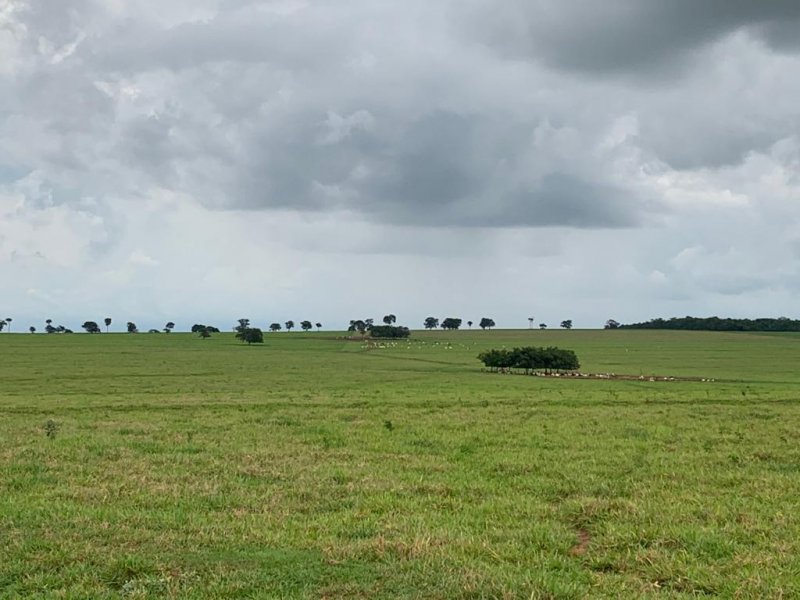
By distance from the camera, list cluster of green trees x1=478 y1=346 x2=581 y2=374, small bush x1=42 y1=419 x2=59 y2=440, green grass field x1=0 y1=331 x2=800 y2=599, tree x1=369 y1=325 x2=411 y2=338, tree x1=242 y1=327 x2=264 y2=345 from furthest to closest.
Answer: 1. tree x1=369 y1=325 x2=411 y2=338
2. tree x1=242 y1=327 x2=264 y2=345
3. cluster of green trees x1=478 y1=346 x2=581 y2=374
4. small bush x1=42 y1=419 x2=59 y2=440
5. green grass field x1=0 y1=331 x2=800 y2=599

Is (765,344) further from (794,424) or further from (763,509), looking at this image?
(763,509)

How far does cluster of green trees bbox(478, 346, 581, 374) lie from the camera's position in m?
73.1

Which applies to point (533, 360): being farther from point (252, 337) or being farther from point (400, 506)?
point (252, 337)

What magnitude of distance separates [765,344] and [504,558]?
15653 cm

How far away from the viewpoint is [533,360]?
243 feet

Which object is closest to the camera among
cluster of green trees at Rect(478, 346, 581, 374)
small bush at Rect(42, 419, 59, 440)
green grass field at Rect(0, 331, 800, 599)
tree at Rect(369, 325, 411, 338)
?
green grass field at Rect(0, 331, 800, 599)

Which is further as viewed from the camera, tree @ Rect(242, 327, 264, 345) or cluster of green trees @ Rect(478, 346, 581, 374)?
tree @ Rect(242, 327, 264, 345)

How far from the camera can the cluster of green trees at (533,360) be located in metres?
73.1

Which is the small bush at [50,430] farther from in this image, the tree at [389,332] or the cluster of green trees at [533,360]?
the tree at [389,332]

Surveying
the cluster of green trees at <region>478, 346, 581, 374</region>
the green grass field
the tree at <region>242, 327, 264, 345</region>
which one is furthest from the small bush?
the tree at <region>242, 327, 264, 345</region>

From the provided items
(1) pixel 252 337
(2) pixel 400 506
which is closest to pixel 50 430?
(2) pixel 400 506

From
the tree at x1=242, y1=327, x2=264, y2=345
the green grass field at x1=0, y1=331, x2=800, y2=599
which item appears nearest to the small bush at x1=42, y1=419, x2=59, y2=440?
the green grass field at x1=0, y1=331, x2=800, y2=599

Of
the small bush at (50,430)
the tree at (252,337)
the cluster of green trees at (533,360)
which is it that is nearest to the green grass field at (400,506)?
the small bush at (50,430)

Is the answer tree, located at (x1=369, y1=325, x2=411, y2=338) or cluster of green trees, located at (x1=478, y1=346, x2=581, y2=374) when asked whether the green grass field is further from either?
tree, located at (x1=369, y1=325, x2=411, y2=338)
